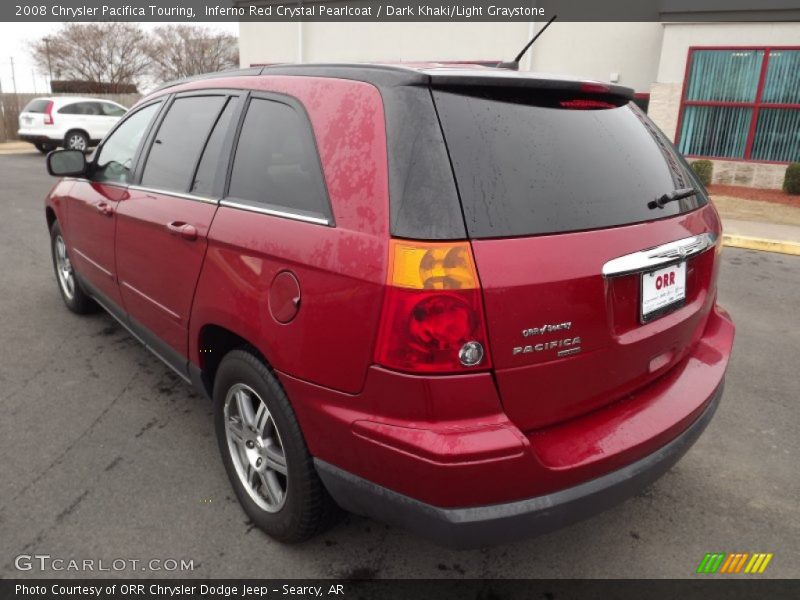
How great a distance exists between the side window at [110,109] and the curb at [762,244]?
17848 mm

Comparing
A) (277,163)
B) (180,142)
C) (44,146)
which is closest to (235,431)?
(277,163)

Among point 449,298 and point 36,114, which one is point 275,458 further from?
point 36,114

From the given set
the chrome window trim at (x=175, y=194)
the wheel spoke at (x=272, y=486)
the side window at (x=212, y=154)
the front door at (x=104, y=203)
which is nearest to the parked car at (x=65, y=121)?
the front door at (x=104, y=203)

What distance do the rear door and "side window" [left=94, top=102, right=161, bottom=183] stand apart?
0.77ft

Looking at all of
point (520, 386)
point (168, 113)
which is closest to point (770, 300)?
point (520, 386)

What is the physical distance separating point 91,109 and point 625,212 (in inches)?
809

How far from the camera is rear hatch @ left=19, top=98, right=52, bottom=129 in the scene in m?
18.4

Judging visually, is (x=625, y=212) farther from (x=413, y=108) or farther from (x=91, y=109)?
(x=91, y=109)

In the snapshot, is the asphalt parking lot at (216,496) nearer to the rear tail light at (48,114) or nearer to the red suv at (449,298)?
the red suv at (449,298)

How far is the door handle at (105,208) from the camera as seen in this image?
3453 mm

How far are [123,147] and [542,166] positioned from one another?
2777mm

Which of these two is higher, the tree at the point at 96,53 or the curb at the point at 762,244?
the tree at the point at 96,53

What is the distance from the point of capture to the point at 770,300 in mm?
5602

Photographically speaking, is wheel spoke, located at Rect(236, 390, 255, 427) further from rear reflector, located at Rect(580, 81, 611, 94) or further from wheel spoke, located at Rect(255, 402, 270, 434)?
rear reflector, located at Rect(580, 81, 611, 94)
